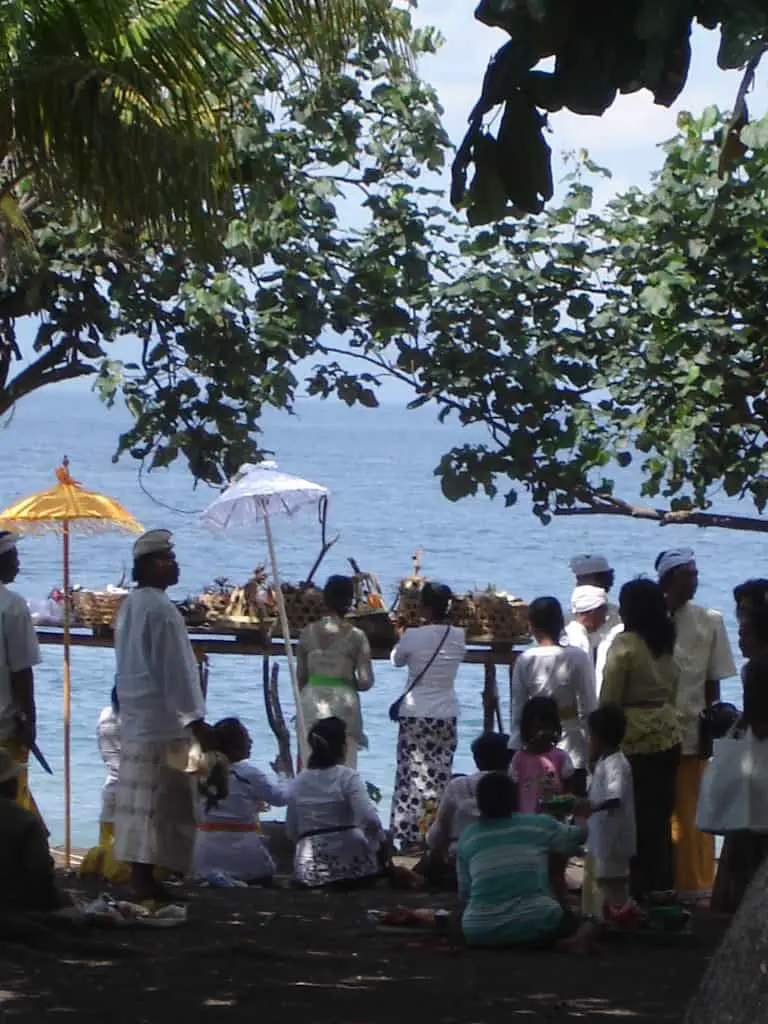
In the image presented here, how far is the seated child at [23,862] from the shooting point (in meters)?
7.12

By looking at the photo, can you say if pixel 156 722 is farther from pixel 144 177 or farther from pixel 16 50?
pixel 16 50

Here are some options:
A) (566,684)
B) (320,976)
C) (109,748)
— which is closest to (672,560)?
(566,684)

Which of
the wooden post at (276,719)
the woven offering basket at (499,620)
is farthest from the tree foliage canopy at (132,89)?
the wooden post at (276,719)

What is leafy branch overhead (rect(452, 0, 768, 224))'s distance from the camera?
13.4 ft

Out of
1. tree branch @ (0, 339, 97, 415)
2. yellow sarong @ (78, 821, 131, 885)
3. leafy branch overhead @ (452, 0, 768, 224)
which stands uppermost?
tree branch @ (0, 339, 97, 415)

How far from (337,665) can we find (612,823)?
2.62 metres

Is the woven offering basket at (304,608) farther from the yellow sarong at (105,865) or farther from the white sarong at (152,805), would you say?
the white sarong at (152,805)

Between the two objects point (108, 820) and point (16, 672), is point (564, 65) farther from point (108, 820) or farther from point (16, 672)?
point (108, 820)

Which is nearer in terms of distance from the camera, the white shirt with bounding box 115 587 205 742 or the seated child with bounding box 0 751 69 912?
the seated child with bounding box 0 751 69 912

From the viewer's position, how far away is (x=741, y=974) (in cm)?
359

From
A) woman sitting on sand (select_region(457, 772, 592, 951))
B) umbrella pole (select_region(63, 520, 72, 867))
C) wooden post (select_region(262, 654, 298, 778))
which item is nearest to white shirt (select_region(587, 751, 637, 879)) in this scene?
woman sitting on sand (select_region(457, 772, 592, 951))

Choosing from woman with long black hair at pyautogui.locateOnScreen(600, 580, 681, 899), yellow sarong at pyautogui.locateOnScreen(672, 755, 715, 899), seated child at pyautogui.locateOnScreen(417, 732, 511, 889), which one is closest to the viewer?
woman with long black hair at pyautogui.locateOnScreen(600, 580, 681, 899)

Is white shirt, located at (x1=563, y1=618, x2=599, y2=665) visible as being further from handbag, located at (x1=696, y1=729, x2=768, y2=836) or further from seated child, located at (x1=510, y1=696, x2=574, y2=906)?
handbag, located at (x1=696, y1=729, x2=768, y2=836)

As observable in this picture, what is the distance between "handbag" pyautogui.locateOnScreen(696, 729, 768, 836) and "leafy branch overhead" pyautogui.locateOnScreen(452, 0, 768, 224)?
146 inches
